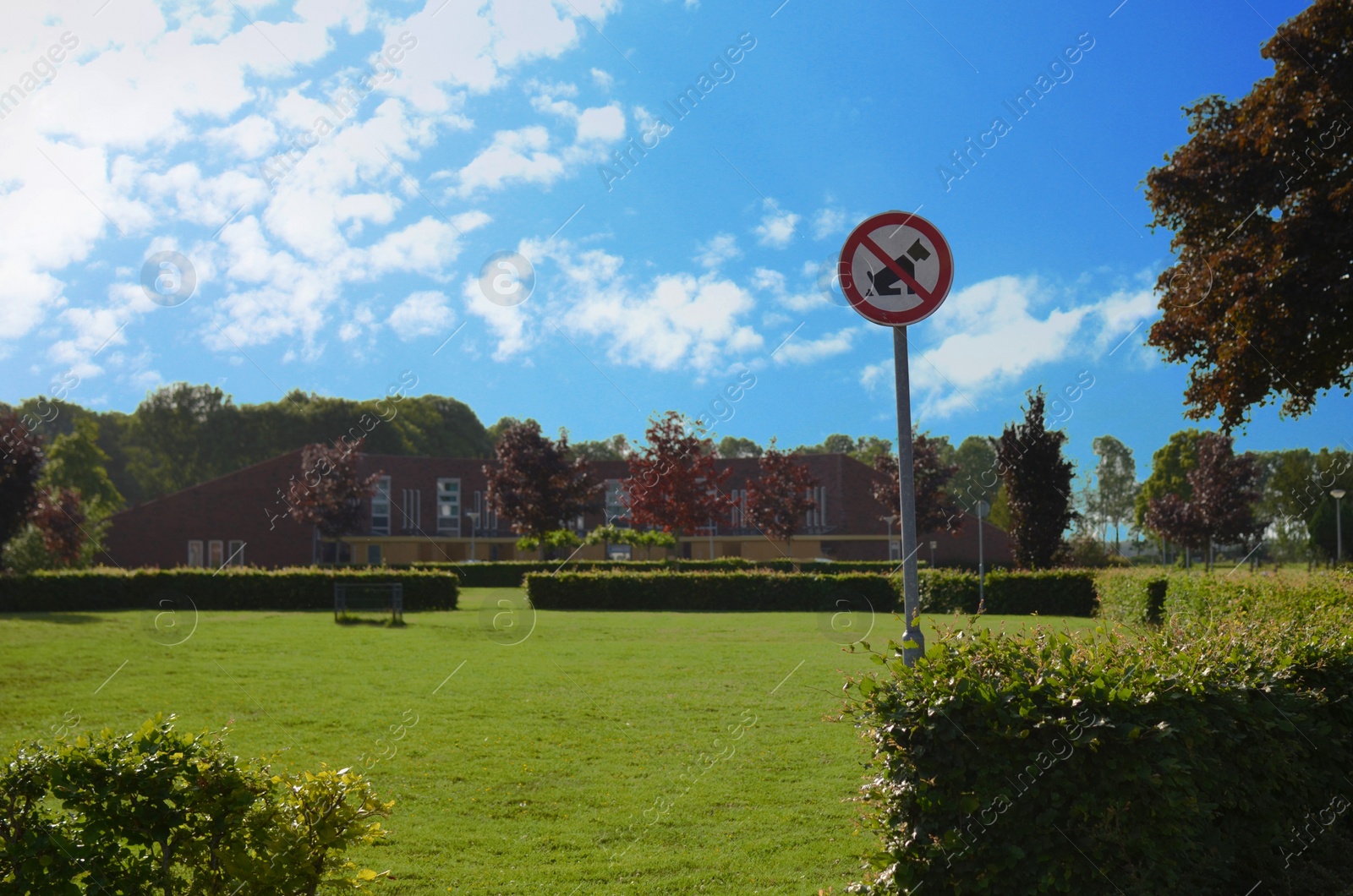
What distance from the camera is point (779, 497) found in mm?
51719

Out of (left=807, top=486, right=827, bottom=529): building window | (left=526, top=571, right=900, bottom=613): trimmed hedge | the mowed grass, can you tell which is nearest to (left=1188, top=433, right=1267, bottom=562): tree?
(left=807, top=486, right=827, bottom=529): building window

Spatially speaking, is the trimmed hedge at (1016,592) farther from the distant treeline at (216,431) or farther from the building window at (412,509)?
the distant treeline at (216,431)

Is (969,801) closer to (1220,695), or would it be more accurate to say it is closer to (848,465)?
(1220,695)

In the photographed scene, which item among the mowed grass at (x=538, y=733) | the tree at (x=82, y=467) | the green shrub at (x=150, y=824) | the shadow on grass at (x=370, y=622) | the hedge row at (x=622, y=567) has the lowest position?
the shadow on grass at (x=370, y=622)

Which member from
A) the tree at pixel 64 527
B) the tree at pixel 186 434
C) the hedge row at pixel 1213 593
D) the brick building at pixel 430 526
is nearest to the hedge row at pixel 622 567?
the brick building at pixel 430 526

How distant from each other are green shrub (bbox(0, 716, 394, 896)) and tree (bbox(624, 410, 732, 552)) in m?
43.8

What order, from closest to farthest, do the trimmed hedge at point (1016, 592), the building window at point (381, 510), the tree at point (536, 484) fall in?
the trimmed hedge at point (1016, 592), the tree at point (536, 484), the building window at point (381, 510)

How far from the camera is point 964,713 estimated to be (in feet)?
12.5

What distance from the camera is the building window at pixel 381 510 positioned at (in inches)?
2201

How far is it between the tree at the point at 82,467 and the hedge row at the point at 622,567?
93.9 ft

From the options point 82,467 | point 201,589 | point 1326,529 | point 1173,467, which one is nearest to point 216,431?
point 82,467

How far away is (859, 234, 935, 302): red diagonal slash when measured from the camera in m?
5.27

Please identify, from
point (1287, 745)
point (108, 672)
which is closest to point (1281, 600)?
point (1287, 745)

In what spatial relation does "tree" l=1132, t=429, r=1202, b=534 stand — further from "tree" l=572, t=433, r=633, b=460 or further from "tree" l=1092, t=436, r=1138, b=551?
"tree" l=572, t=433, r=633, b=460
